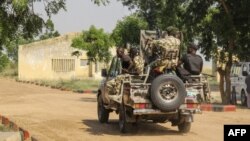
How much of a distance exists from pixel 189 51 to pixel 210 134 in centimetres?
215

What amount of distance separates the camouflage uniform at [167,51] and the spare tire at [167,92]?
486 millimetres

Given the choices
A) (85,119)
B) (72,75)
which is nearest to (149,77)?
(85,119)

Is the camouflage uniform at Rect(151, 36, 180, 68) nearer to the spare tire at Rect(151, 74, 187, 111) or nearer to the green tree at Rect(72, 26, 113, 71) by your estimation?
the spare tire at Rect(151, 74, 187, 111)

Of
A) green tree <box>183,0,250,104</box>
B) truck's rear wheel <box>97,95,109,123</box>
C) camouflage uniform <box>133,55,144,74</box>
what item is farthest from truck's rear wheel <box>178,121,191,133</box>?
green tree <box>183,0,250,104</box>

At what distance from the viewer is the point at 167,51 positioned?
12875 mm

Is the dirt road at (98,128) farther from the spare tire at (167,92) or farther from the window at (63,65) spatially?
the window at (63,65)

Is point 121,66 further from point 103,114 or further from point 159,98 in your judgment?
point 159,98

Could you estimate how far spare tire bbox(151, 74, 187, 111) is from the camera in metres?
12.3

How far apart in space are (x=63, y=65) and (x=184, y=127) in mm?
45847

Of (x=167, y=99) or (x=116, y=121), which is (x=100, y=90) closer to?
(x=116, y=121)

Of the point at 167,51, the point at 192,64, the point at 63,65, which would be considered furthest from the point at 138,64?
the point at 63,65

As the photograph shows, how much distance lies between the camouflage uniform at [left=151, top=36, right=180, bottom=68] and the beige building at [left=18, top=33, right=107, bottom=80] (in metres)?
45.2

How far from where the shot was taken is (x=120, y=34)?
4094 cm

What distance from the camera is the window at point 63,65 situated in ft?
192
